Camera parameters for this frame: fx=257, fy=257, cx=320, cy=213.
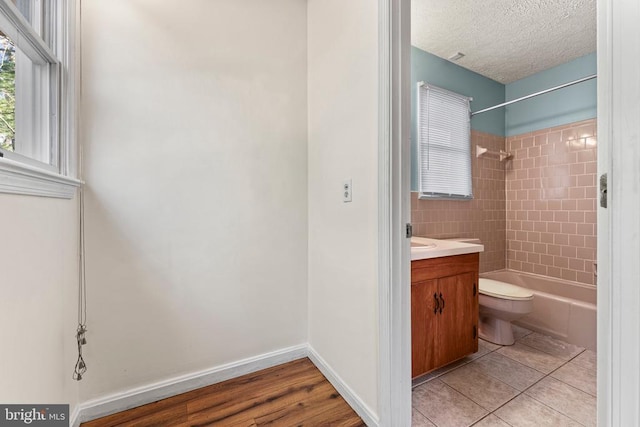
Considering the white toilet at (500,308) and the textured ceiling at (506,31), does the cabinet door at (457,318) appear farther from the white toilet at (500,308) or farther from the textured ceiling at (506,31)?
the textured ceiling at (506,31)

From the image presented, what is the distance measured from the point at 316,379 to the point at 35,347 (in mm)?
1282

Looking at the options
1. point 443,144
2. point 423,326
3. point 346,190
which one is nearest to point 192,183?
point 346,190

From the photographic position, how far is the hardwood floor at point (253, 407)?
49.0 inches

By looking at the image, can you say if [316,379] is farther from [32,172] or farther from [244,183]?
[32,172]

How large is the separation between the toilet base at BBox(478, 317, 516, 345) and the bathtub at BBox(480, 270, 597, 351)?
379mm

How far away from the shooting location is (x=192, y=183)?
4.76 ft

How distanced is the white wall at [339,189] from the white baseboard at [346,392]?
3 centimetres

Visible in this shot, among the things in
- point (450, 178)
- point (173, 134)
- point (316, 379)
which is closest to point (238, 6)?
point (173, 134)

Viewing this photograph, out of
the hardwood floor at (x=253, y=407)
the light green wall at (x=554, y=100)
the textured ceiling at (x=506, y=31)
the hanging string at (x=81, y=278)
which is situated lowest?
the hardwood floor at (x=253, y=407)

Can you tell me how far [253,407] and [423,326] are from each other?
102 cm

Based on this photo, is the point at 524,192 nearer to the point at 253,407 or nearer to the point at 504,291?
the point at 504,291

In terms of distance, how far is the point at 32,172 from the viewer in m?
0.78

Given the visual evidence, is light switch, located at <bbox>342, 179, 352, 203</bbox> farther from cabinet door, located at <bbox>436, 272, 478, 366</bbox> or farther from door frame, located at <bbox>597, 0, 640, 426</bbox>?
door frame, located at <bbox>597, 0, 640, 426</bbox>

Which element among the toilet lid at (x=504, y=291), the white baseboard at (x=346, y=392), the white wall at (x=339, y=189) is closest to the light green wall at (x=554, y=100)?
the toilet lid at (x=504, y=291)
